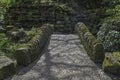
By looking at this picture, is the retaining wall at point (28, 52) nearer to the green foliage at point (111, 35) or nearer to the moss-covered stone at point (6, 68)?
the moss-covered stone at point (6, 68)

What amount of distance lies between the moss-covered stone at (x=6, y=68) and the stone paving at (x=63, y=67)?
15 cm

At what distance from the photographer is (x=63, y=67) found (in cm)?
702

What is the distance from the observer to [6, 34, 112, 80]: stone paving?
20.7ft

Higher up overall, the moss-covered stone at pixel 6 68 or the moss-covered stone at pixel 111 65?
the moss-covered stone at pixel 6 68

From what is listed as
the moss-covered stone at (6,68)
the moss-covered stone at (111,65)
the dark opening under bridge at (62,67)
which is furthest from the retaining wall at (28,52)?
the moss-covered stone at (111,65)

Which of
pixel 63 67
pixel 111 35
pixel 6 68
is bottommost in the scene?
pixel 63 67

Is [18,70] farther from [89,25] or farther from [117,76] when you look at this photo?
[89,25]

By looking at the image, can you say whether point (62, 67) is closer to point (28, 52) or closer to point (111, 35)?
point (28, 52)

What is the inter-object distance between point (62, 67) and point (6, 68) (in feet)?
5.18

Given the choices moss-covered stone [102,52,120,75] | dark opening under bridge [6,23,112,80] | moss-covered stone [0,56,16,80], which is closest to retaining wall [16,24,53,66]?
dark opening under bridge [6,23,112,80]

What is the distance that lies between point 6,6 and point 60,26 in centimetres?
344

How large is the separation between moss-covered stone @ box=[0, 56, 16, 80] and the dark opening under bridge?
15 cm

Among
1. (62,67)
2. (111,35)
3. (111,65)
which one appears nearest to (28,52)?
(62,67)

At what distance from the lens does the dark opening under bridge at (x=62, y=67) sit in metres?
6.32
